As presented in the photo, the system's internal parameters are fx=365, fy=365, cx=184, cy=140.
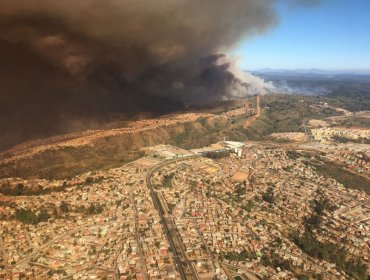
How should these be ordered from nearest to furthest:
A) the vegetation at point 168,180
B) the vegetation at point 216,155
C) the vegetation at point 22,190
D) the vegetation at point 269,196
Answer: the vegetation at point 22,190, the vegetation at point 269,196, the vegetation at point 168,180, the vegetation at point 216,155

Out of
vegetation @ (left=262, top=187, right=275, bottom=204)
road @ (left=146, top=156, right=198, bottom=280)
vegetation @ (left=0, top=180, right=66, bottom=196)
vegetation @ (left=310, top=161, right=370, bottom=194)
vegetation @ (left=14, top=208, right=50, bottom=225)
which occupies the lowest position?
vegetation @ (left=310, top=161, right=370, bottom=194)

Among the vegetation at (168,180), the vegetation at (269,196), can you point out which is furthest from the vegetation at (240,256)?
the vegetation at (168,180)

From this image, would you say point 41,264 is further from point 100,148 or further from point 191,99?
point 191,99

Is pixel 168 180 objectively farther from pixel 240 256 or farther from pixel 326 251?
pixel 326 251

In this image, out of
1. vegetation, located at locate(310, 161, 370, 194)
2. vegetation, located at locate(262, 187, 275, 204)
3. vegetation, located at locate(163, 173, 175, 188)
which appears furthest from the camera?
vegetation, located at locate(310, 161, 370, 194)

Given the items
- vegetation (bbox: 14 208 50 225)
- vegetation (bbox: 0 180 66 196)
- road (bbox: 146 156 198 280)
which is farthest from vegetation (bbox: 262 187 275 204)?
vegetation (bbox: 14 208 50 225)

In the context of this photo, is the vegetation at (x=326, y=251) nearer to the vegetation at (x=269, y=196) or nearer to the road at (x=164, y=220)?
the vegetation at (x=269, y=196)

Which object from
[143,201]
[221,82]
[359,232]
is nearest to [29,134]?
[143,201]

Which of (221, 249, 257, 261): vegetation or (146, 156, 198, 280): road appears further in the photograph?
(221, 249, 257, 261): vegetation

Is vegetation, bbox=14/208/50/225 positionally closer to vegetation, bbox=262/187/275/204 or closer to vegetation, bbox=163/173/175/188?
vegetation, bbox=163/173/175/188

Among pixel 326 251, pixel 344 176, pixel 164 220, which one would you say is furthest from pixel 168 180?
pixel 344 176

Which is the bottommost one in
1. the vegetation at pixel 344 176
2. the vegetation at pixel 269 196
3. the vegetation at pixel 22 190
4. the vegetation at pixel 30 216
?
the vegetation at pixel 344 176
